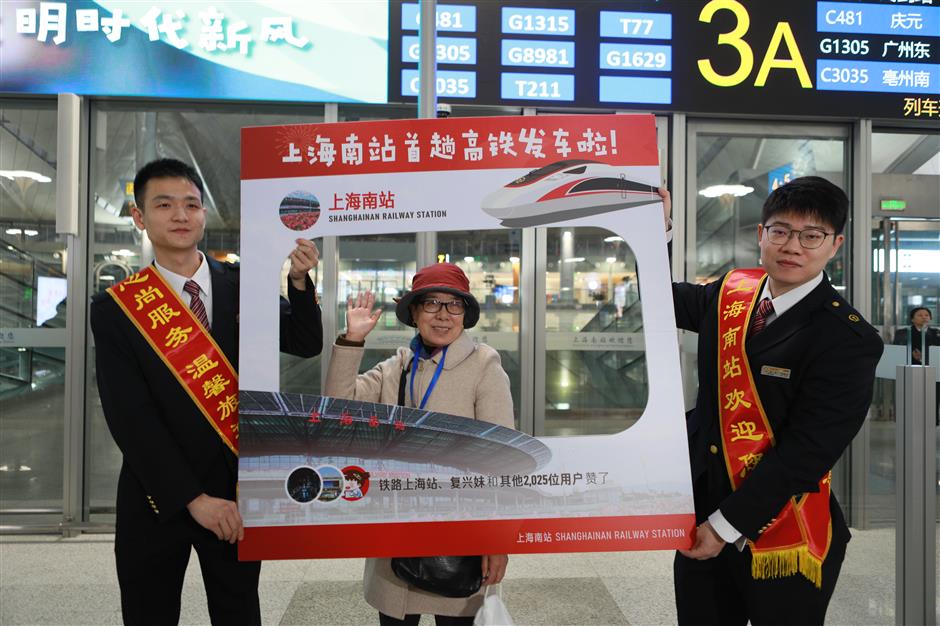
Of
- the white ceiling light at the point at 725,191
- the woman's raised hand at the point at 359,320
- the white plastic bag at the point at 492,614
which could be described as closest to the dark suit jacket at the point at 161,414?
the woman's raised hand at the point at 359,320

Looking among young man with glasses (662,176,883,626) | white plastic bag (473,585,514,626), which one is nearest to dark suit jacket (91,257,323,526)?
white plastic bag (473,585,514,626)

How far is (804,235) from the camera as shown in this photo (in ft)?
5.00

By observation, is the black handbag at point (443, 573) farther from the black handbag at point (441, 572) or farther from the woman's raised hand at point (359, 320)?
the woman's raised hand at point (359, 320)

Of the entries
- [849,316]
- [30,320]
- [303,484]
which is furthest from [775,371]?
[30,320]

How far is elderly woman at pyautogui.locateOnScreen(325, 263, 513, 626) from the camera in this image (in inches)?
61.7

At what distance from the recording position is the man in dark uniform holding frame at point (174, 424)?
5.12ft

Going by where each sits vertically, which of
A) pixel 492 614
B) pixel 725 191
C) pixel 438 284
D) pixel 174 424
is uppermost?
pixel 725 191

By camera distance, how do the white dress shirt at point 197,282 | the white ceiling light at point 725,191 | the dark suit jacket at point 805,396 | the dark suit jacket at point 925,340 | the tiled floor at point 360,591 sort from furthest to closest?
the white ceiling light at point 725,191, the tiled floor at point 360,591, the dark suit jacket at point 925,340, the white dress shirt at point 197,282, the dark suit jacket at point 805,396

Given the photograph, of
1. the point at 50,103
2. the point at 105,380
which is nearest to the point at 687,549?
the point at 105,380

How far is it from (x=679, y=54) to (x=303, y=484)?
3.27 metres

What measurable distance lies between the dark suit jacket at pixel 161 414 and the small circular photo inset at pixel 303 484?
195 mm

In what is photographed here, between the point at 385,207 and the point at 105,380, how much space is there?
792 mm

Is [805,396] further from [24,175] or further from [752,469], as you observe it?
[24,175]

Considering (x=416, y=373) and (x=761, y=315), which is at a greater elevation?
(x=761, y=315)
